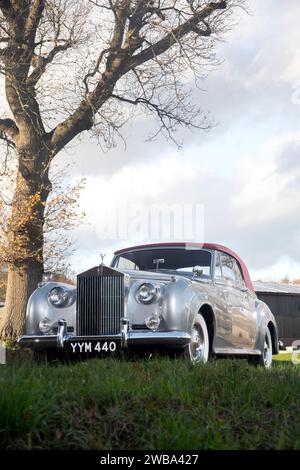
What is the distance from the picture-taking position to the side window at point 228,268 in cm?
1029

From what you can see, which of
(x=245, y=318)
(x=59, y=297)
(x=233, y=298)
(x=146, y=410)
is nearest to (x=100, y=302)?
(x=59, y=297)

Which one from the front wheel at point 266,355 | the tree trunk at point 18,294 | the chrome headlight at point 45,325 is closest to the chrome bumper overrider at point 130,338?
the chrome headlight at point 45,325

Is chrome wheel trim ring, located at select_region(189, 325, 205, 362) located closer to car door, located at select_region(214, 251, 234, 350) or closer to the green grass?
car door, located at select_region(214, 251, 234, 350)

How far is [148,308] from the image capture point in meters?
8.18

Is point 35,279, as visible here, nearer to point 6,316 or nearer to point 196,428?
point 6,316

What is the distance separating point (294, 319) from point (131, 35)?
74.7 feet

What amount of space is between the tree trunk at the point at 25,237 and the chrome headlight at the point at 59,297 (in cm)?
729

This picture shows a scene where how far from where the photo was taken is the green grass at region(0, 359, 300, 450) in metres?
4.43

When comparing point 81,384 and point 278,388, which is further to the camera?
point 278,388

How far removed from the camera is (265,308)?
1162cm

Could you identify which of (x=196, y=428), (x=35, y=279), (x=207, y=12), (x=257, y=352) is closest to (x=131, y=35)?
(x=207, y=12)

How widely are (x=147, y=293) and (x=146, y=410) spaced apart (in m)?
3.31
